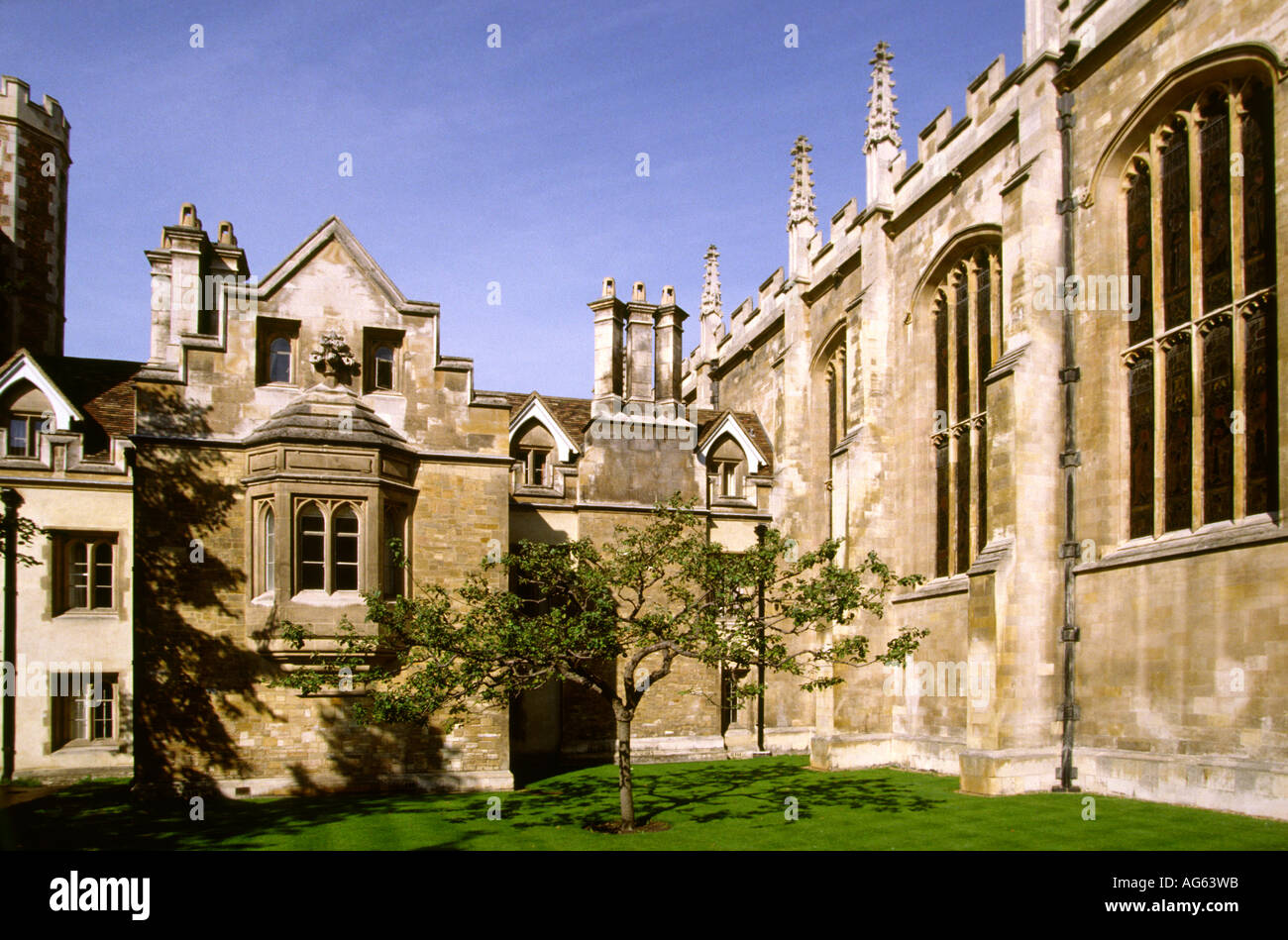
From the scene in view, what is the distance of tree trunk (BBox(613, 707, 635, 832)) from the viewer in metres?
15.8

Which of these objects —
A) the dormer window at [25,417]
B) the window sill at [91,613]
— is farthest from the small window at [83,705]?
the dormer window at [25,417]

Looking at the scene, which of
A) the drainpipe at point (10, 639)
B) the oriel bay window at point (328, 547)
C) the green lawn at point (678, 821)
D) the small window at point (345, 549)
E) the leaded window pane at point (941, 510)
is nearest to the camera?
the green lawn at point (678, 821)

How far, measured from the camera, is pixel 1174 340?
56.1 feet

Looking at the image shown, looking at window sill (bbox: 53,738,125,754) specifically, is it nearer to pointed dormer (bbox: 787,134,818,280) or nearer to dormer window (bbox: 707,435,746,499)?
dormer window (bbox: 707,435,746,499)

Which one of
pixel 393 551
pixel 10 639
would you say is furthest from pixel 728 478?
pixel 10 639

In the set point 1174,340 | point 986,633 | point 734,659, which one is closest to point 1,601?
point 734,659

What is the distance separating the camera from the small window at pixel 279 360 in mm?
21703

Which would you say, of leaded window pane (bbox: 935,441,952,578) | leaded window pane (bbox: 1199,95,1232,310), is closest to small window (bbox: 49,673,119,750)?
leaded window pane (bbox: 935,441,952,578)

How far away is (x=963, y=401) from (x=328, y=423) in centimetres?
1382

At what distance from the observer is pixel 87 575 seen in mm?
25812

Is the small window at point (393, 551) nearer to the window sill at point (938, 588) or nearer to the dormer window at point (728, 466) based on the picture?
the dormer window at point (728, 466)

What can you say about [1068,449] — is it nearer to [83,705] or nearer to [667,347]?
[667,347]

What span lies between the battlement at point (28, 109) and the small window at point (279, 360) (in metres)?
17.9

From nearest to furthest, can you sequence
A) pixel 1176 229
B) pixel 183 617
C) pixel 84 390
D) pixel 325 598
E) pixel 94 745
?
1. pixel 1176 229
2. pixel 325 598
3. pixel 183 617
4. pixel 94 745
5. pixel 84 390
